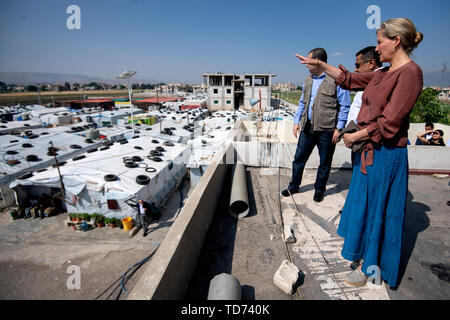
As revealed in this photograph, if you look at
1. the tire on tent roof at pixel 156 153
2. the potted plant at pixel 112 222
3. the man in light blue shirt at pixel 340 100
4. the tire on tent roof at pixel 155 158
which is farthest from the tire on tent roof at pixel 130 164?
the man in light blue shirt at pixel 340 100

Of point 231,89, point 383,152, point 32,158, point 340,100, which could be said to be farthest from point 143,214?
point 231,89

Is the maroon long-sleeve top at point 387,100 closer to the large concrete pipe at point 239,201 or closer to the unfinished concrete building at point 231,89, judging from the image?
the large concrete pipe at point 239,201

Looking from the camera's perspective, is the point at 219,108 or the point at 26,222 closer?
the point at 26,222

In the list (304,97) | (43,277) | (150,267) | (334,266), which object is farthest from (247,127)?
(43,277)

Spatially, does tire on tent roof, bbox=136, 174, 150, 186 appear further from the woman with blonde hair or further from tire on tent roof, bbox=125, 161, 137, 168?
the woman with blonde hair

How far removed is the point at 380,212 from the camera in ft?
7.68

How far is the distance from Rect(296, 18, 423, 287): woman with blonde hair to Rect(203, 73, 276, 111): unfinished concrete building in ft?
187

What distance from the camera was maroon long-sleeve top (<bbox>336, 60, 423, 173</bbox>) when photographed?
6.46ft

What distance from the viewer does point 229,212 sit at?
4.05 m

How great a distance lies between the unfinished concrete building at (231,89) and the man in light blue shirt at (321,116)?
5533 centimetres

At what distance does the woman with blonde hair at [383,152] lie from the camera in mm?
2004

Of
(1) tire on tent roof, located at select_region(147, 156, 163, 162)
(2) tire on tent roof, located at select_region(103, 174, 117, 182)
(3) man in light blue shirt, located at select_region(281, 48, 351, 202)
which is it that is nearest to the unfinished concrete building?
(1) tire on tent roof, located at select_region(147, 156, 163, 162)

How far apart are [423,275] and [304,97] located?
3082 mm
